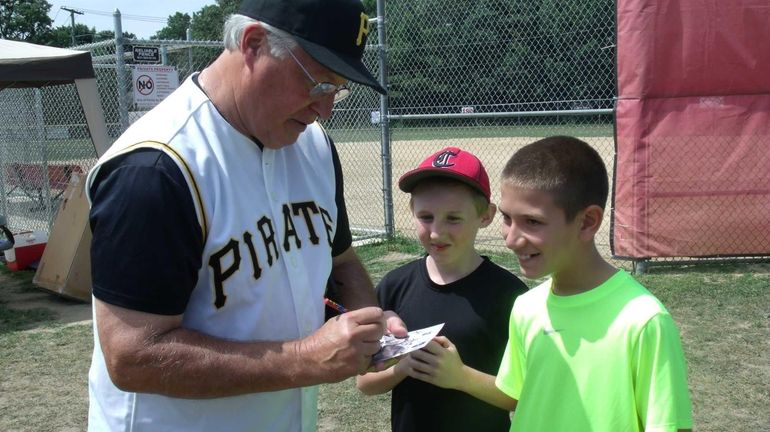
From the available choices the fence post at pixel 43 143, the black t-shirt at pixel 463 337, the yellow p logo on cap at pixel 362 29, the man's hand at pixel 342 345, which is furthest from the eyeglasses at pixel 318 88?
the fence post at pixel 43 143

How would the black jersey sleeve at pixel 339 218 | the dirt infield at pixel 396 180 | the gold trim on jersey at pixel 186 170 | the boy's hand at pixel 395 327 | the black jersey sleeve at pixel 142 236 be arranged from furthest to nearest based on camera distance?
1. the dirt infield at pixel 396 180
2. the black jersey sleeve at pixel 339 218
3. the boy's hand at pixel 395 327
4. the gold trim on jersey at pixel 186 170
5. the black jersey sleeve at pixel 142 236

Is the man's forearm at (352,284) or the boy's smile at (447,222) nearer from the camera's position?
the man's forearm at (352,284)

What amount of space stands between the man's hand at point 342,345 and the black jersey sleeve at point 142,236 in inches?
11.8

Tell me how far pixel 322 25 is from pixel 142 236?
2.12 ft

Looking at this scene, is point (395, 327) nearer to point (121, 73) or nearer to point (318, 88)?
point (318, 88)

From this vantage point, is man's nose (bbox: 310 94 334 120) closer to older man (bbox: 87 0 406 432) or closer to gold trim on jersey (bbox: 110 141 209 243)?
older man (bbox: 87 0 406 432)

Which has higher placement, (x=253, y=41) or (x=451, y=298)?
(x=253, y=41)

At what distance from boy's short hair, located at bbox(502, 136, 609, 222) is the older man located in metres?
0.52

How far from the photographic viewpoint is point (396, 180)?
17.3m

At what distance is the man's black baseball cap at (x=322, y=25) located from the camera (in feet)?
5.49

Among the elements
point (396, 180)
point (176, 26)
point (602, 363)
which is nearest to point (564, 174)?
point (602, 363)

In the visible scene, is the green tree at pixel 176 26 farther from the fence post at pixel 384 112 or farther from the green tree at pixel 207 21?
the fence post at pixel 384 112

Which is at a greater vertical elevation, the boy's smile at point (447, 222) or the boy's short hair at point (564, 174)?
the boy's short hair at point (564, 174)

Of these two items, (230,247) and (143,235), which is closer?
(143,235)
